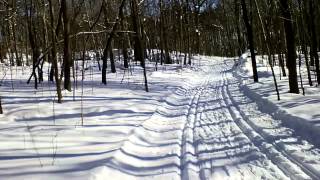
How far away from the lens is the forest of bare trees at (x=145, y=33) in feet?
55.0

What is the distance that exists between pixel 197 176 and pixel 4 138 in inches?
169

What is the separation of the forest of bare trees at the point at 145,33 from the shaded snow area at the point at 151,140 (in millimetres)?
2158

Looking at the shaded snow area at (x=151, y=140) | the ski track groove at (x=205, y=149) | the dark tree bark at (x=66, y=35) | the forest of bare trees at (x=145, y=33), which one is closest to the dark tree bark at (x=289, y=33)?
the forest of bare trees at (x=145, y=33)

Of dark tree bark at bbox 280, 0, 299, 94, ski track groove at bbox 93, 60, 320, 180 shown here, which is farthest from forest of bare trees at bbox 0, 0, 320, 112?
ski track groove at bbox 93, 60, 320, 180

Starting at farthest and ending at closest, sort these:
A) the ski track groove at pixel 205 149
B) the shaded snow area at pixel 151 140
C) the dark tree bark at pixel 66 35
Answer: the dark tree bark at pixel 66 35 < the ski track groove at pixel 205 149 < the shaded snow area at pixel 151 140

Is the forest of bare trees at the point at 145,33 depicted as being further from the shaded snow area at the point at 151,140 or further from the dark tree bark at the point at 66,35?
the shaded snow area at the point at 151,140

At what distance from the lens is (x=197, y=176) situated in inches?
275

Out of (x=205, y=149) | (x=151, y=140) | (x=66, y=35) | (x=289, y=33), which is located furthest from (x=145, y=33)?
(x=205, y=149)

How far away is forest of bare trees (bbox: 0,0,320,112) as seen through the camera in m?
16.8

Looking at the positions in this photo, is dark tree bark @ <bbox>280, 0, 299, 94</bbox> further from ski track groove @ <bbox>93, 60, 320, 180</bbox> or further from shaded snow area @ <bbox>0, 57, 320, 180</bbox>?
ski track groove @ <bbox>93, 60, 320, 180</bbox>

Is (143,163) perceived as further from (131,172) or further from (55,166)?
(55,166)

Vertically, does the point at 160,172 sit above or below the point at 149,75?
below

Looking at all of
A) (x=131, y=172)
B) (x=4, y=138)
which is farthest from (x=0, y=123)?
(x=131, y=172)

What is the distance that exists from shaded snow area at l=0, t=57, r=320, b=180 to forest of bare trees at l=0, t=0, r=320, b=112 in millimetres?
2158
